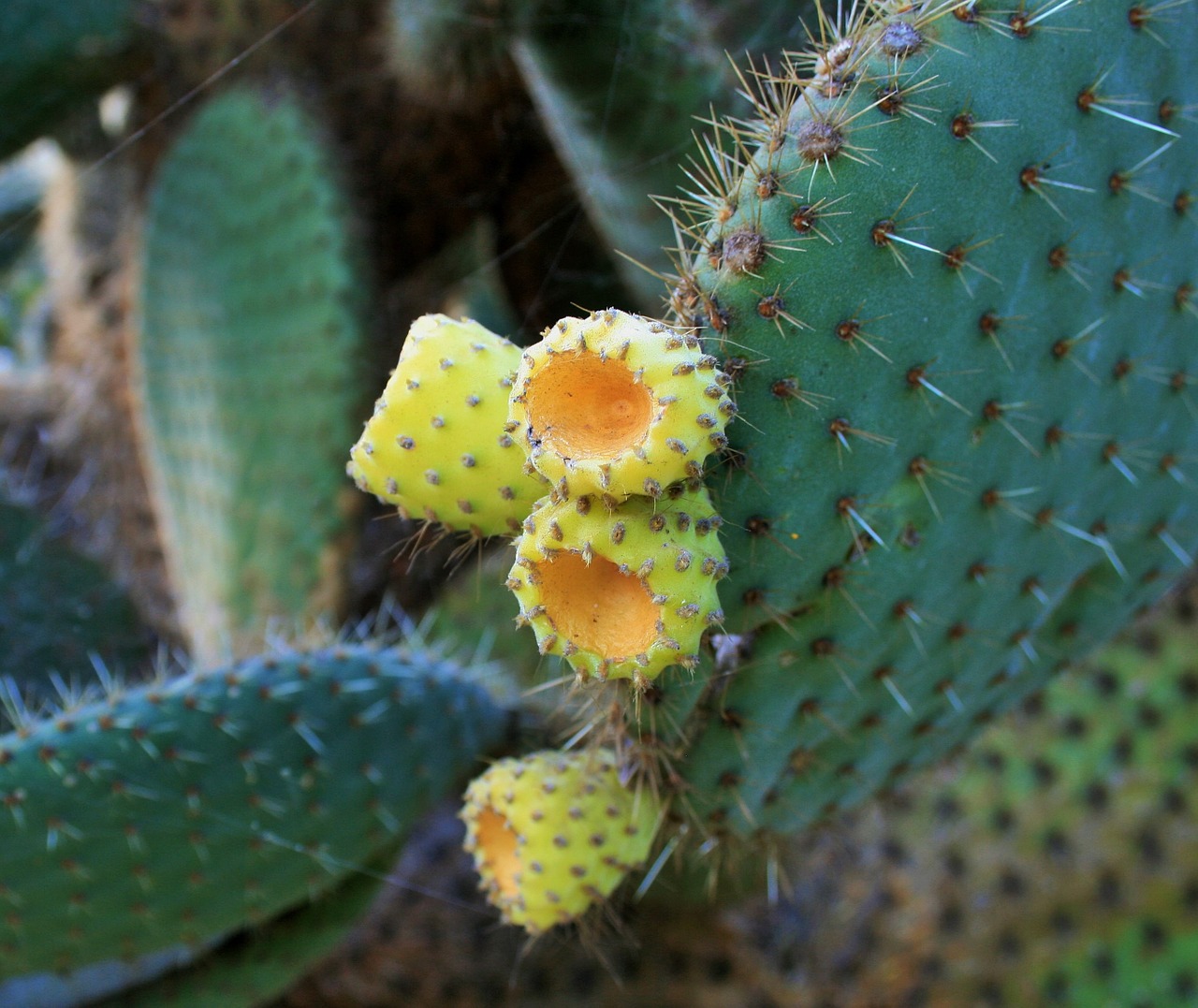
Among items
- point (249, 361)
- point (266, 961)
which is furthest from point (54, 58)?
point (266, 961)

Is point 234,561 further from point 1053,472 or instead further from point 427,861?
point 1053,472

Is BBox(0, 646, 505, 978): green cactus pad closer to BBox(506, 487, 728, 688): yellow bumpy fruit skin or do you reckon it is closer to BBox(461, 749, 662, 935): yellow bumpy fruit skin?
BBox(461, 749, 662, 935): yellow bumpy fruit skin

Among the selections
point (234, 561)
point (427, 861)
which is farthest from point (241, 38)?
point (427, 861)

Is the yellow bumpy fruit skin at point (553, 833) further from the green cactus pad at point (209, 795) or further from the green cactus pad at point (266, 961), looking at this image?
the green cactus pad at point (266, 961)

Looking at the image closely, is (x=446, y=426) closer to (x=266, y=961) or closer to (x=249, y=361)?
(x=266, y=961)

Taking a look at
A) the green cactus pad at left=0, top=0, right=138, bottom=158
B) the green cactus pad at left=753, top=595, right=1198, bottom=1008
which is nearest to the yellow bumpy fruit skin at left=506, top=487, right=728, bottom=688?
the green cactus pad at left=753, top=595, right=1198, bottom=1008
